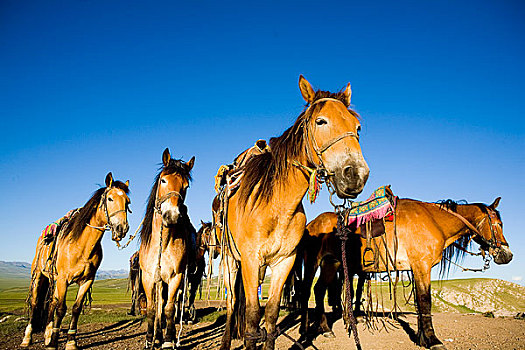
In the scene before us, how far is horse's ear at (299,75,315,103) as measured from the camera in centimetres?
384

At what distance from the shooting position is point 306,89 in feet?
12.6

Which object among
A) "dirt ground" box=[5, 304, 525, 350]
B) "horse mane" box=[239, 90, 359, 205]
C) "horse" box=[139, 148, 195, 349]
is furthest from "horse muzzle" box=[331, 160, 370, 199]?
"dirt ground" box=[5, 304, 525, 350]

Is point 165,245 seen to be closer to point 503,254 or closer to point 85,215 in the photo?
point 85,215

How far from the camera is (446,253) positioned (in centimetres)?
769

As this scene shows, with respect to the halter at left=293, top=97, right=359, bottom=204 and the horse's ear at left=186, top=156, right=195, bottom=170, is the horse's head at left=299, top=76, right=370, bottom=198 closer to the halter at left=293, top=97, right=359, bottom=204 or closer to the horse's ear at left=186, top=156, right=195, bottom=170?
the halter at left=293, top=97, right=359, bottom=204

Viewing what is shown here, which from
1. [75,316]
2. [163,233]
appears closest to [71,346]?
[75,316]

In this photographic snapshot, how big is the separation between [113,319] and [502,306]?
14.4 meters

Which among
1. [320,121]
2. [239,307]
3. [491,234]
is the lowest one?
[239,307]

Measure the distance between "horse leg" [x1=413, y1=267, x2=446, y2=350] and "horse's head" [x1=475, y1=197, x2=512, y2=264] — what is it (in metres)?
1.99

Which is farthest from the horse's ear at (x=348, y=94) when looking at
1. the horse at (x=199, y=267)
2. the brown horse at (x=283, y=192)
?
the horse at (x=199, y=267)

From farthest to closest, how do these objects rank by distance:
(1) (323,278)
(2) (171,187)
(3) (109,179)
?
(1) (323,278) < (3) (109,179) < (2) (171,187)

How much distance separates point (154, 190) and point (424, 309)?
19.5 feet

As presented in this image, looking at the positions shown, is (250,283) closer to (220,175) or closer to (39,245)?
(220,175)

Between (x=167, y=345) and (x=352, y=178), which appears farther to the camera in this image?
(x=167, y=345)
